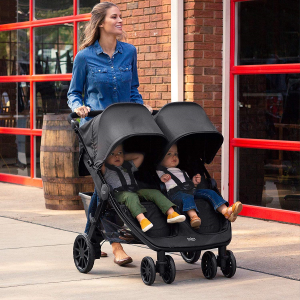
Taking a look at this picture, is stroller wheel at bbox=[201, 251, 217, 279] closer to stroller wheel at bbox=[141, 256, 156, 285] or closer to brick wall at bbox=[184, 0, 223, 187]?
stroller wheel at bbox=[141, 256, 156, 285]

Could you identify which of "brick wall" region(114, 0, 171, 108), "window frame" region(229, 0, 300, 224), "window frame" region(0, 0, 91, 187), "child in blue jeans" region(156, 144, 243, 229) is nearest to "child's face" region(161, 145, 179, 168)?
"child in blue jeans" region(156, 144, 243, 229)

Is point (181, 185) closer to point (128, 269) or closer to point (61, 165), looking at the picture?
point (128, 269)

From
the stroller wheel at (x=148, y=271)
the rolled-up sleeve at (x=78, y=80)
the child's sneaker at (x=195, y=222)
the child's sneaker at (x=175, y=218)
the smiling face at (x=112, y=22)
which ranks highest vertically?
the smiling face at (x=112, y=22)

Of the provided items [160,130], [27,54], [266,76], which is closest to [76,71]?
[160,130]

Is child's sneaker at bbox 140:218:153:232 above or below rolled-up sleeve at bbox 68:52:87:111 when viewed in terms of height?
below

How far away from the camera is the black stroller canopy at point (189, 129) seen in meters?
5.29

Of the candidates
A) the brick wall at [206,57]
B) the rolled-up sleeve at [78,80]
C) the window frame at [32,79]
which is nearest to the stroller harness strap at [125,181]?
the rolled-up sleeve at [78,80]

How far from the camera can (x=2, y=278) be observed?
534cm

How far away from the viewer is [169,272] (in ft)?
A: 16.9

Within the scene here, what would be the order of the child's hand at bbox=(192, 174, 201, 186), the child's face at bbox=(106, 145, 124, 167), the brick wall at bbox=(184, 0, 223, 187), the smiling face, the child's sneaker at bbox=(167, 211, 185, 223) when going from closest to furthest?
1. the child's sneaker at bbox=(167, 211, 185, 223)
2. the child's face at bbox=(106, 145, 124, 167)
3. the child's hand at bbox=(192, 174, 201, 186)
4. the smiling face
5. the brick wall at bbox=(184, 0, 223, 187)

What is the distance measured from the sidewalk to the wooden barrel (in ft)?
2.29

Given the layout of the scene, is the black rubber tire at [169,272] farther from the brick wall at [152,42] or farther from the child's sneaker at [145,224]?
the brick wall at [152,42]

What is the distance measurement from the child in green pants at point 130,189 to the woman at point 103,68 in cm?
41

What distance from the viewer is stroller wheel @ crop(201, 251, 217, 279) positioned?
526cm
